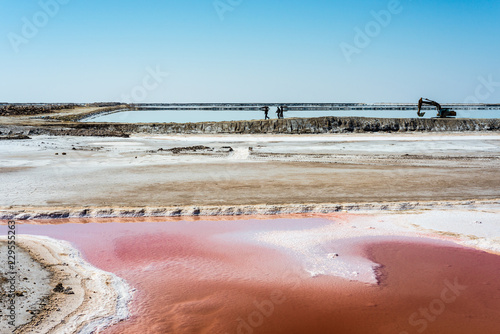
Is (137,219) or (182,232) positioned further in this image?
(137,219)

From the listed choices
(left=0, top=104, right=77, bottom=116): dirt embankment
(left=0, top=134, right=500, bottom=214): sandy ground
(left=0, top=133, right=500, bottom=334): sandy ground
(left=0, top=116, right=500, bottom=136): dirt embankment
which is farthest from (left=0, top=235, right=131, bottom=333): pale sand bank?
(left=0, top=104, right=77, bottom=116): dirt embankment

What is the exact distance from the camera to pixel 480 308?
5980 mm

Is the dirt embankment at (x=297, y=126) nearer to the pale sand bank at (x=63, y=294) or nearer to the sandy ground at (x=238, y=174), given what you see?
the sandy ground at (x=238, y=174)

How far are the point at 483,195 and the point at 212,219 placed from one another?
7461mm

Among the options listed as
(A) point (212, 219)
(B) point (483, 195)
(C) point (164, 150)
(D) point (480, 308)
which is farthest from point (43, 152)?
(D) point (480, 308)

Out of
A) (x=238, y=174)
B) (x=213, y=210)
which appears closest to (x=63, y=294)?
(x=213, y=210)

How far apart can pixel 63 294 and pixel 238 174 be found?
948 cm

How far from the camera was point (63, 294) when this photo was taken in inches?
241

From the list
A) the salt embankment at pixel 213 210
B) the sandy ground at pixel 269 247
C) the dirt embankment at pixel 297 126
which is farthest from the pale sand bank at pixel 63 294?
the dirt embankment at pixel 297 126

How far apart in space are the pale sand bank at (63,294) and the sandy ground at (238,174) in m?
3.61

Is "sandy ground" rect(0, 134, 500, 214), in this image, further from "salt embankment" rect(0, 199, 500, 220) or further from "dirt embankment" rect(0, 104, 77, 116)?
"dirt embankment" rect(0, 104, 77, 116)

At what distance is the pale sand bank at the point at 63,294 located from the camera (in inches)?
211

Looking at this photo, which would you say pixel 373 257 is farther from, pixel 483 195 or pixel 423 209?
pixel 483 195

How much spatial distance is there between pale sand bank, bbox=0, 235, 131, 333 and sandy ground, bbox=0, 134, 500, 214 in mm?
3607
